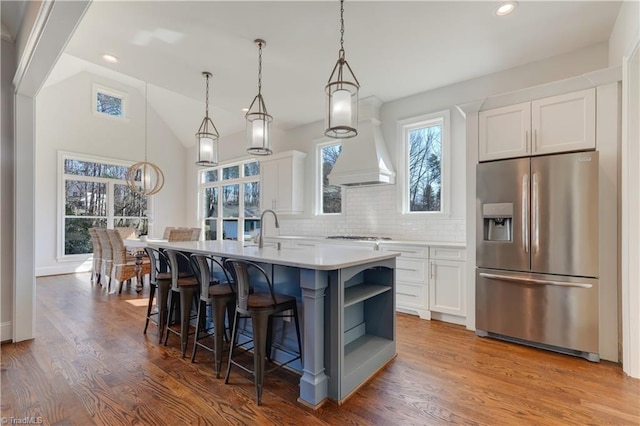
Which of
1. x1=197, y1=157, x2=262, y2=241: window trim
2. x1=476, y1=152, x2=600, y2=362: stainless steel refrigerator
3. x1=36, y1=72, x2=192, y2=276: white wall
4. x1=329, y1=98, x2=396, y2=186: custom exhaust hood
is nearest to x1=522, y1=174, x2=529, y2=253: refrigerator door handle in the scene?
x1=476, y1=152, x2=600, y2=362: stainless steel refrigerator

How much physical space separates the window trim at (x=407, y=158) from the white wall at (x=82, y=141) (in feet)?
21.1

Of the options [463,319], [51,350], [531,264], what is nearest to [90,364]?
[51,350]

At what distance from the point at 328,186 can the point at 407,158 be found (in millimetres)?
1583

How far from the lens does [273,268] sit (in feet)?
8.23

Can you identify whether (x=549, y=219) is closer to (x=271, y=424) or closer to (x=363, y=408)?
(x=363, y=408)

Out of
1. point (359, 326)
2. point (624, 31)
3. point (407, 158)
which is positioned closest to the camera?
point (624, 31)

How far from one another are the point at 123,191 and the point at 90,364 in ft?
19.6

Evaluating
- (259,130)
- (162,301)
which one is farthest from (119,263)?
(259,130)

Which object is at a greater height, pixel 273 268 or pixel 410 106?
pixel 410 106

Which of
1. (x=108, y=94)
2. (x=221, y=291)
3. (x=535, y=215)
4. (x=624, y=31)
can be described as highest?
(x=108, y=94)

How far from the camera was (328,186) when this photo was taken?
18.2 ft

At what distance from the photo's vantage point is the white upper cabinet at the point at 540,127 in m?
2.71

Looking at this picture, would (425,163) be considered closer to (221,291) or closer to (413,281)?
(413,281)

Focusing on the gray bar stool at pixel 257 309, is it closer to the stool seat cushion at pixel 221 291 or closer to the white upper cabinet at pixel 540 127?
the stool seat cushion at pixel 221 291
